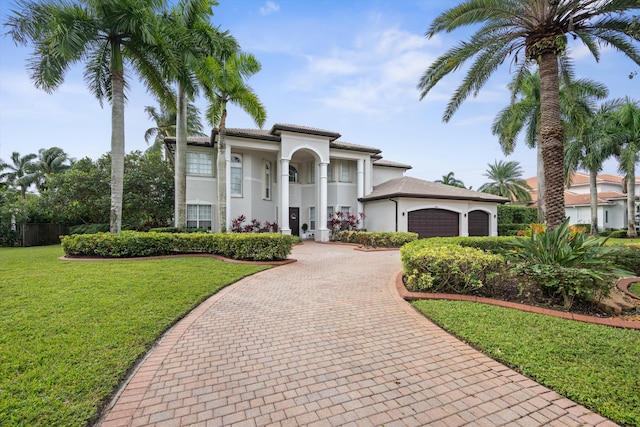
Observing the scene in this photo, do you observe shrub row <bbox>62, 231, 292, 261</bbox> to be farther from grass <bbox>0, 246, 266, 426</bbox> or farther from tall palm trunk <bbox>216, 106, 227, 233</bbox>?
grass <bbox>0, 246, 266, 426</bbox>

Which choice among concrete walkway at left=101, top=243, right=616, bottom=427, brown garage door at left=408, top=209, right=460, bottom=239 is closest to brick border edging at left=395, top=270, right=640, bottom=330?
concrete walkway at left=101, top=243, right=616, bottom=427

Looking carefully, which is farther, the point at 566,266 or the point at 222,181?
the point at 222,181

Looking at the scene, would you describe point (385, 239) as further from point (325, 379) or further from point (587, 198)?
point (587, 198)

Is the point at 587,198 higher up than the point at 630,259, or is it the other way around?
the point at 587,198

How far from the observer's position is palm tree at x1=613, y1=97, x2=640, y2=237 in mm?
22248

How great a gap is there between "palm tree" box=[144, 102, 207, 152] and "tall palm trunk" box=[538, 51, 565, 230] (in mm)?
28623

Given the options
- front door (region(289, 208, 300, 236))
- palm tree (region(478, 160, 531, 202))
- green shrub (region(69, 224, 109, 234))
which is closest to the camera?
green shrub (region(69, 224, 109, 234))

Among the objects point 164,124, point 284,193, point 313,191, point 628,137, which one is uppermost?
point 164,124

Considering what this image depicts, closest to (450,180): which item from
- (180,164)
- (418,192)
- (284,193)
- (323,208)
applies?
(418,192)

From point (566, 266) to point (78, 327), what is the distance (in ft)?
28.5

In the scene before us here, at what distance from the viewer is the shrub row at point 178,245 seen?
35.0ft

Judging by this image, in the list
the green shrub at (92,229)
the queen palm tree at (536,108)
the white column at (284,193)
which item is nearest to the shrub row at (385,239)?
the white column at (284,193)

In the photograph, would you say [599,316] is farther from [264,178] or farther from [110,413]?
[264,178]

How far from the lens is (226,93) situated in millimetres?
13133
